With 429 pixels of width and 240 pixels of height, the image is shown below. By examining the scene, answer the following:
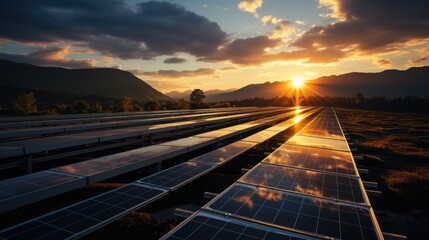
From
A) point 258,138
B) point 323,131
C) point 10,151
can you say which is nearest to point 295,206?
point 10,151

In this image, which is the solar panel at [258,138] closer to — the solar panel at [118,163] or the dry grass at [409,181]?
the solar panel at [118,163]

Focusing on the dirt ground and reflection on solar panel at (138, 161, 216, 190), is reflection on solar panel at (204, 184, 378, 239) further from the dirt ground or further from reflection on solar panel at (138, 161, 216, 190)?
the dirt ground

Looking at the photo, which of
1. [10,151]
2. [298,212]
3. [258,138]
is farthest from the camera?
[258,138]

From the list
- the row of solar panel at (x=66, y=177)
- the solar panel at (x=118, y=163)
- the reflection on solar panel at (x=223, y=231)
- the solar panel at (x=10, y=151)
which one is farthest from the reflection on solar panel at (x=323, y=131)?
the solar panel at (x=10, y=151)

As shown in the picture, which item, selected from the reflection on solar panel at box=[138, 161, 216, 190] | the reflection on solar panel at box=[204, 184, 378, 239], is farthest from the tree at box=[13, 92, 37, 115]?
the reflection on solar panel at box=[204, 184, 378, 239]

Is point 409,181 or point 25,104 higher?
point 25,104

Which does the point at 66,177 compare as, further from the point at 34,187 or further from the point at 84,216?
the point at 84,216
